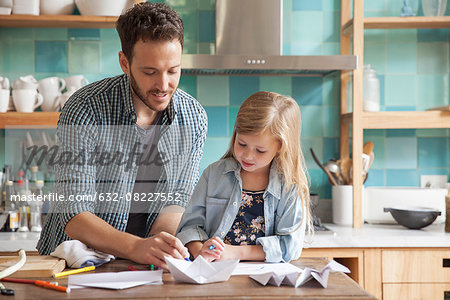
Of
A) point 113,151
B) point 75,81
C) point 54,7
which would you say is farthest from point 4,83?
point 113,151

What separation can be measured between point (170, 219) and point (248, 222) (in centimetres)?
28

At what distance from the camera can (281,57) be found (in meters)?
2.49

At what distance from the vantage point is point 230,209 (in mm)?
1552

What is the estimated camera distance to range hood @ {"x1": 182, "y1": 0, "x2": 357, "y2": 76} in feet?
8.09

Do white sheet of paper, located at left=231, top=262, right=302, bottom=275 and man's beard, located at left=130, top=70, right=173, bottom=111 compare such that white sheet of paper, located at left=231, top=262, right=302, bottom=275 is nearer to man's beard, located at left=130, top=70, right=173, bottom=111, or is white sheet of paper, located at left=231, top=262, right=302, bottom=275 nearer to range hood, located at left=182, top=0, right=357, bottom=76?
man's beard, located at left=130, top=70, right=173, bottom=111

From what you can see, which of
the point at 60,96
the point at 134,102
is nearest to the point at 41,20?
the point at 60,96

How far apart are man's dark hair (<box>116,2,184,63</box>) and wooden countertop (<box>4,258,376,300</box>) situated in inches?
29.5

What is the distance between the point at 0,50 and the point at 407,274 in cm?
229

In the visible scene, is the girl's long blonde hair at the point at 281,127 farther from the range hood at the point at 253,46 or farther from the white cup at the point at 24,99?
the white cup at the point at 24,99

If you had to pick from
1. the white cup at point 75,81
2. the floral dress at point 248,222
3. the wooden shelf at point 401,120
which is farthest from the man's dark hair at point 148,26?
the wooden shelf at point 401,120

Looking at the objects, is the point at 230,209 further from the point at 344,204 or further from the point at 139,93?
the point at 344,204

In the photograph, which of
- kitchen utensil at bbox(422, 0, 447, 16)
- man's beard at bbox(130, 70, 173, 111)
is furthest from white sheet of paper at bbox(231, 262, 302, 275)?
kitchen utensil at bbox(422, 0, 447, 16)

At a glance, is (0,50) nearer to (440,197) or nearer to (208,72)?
(208,72)

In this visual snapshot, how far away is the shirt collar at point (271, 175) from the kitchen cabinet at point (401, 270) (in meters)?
0.86
